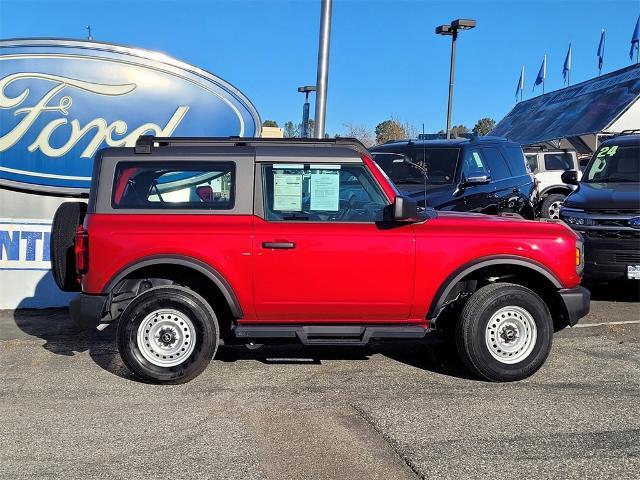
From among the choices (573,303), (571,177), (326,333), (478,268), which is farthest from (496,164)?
(326,333)

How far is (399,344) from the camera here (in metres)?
6.38

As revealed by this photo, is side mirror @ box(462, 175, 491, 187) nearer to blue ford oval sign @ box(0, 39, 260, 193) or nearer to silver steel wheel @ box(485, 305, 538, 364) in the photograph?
blue ford oval sign @ box(0, 39, 260, 193)

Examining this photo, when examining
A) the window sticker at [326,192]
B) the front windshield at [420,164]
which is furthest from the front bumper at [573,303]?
the front windshield at [420,164]

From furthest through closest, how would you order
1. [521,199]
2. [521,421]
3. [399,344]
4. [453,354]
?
[521,199]
[399,344]
[453,354]
[521,421]

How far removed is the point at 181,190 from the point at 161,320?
106 cm

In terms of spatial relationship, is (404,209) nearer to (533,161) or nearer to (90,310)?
(90,310)

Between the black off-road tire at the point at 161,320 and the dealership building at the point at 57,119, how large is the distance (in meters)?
3.62

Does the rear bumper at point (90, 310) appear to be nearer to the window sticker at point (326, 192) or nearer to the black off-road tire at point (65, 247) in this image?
the black off-road tire at point (65, 247)

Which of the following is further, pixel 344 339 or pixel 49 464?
pixel 344 339

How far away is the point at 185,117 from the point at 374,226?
14.5 feet

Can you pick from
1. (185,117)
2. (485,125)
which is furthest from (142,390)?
(485,125)

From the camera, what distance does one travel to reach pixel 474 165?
9133mm

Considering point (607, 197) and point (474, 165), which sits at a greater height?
point (474, 165)

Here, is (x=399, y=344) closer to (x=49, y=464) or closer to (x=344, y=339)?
(x=344, y=339)
